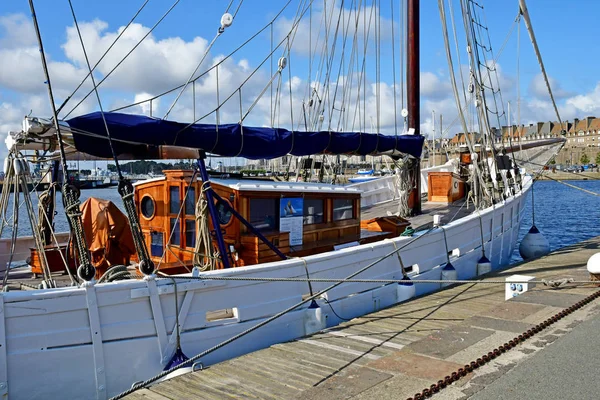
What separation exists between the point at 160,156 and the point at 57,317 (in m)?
3.06

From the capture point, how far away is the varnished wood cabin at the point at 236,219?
8.80 metres

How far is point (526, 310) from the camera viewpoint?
25.8 feet

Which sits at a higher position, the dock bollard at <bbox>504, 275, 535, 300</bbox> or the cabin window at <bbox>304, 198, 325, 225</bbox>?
the cabin window at <bbox>304, 198, 325, 225</bbox>

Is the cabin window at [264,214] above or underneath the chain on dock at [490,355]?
above

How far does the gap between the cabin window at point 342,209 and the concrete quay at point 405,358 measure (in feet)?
7.81

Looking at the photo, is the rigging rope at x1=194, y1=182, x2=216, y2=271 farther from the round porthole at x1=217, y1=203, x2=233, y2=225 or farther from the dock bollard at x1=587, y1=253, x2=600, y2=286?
the dock bollard at x1=587, y1=253, x2=600, y2=286

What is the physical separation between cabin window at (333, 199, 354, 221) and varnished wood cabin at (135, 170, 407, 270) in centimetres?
17

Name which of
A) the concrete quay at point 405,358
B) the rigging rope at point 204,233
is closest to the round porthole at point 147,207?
the rigging rope at point 204,233

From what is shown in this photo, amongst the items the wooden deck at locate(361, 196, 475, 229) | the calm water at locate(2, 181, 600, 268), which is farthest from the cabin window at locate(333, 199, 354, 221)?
the calm water at locate(2, 181, 600, 268)

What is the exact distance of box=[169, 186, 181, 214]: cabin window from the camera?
9.13 m

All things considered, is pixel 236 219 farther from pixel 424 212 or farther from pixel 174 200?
pixel 424 212

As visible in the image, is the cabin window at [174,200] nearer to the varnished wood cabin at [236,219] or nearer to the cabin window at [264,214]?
the varnished wood cabin at [236,219]

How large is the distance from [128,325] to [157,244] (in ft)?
10.5

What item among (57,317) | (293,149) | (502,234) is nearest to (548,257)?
(502,234)
